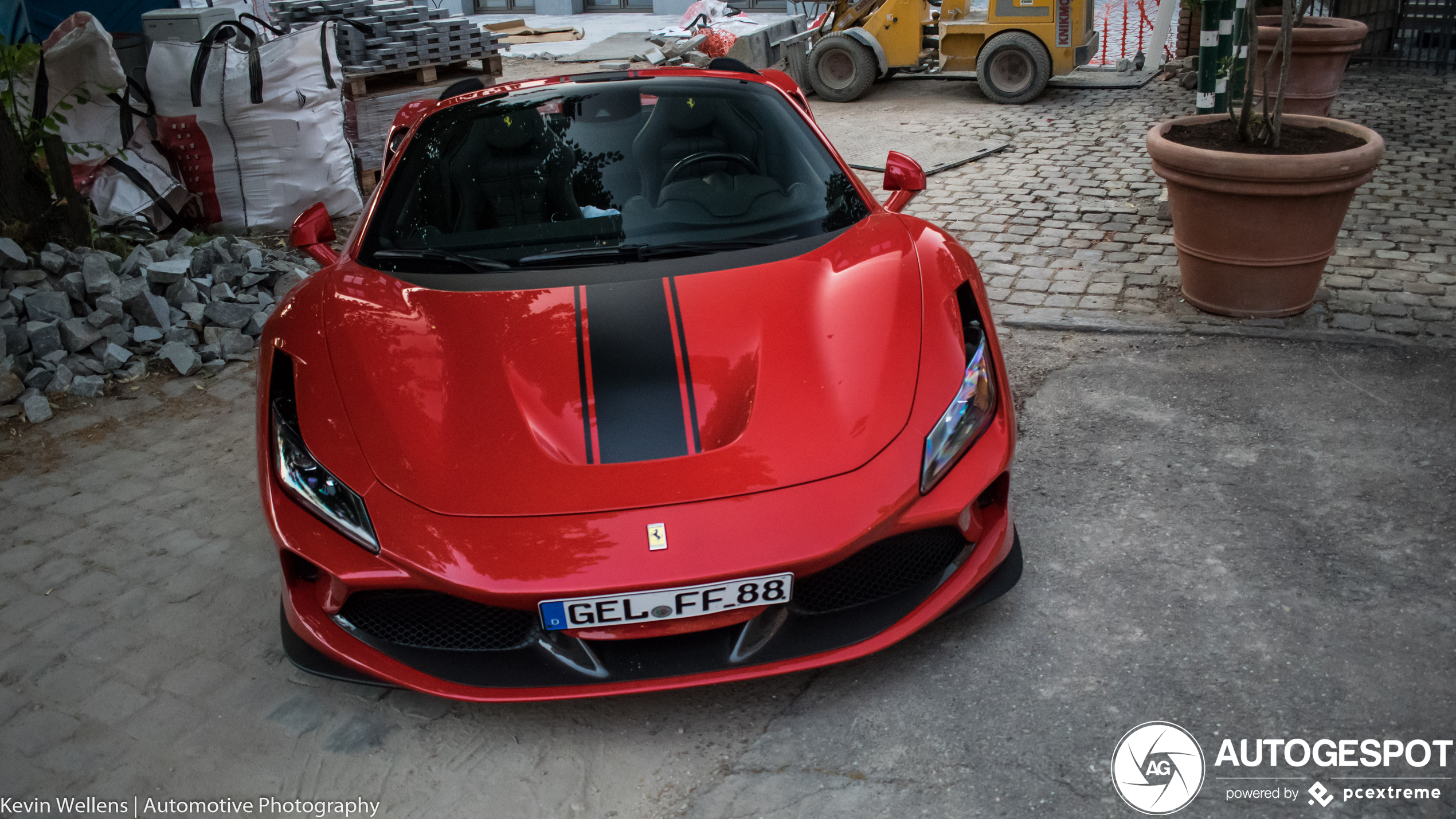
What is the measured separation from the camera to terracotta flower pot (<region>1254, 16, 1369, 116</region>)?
6992 mm

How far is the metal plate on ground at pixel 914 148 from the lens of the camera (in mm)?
7762

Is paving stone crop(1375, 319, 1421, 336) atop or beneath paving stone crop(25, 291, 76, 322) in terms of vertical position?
beneath

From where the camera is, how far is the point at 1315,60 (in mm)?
7098

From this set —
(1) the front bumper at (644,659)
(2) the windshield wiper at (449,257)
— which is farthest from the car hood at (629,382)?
(1) the front bumper at (644,659)

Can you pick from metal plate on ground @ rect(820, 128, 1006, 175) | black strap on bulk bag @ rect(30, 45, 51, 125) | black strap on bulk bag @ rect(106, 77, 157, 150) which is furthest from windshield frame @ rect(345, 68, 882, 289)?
metal plate on ground @ rect(820, 128, 1006, 175)

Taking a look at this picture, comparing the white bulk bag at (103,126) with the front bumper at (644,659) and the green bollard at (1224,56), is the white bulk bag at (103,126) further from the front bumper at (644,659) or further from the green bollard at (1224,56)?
the green bollard at (1224,56)

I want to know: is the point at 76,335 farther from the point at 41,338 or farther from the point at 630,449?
the point at 630,449

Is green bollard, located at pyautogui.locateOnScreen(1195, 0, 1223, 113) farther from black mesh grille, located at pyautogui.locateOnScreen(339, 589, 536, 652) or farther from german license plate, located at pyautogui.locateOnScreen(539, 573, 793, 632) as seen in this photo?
black mesh grille, located at pyautogui.locateOnScreen(339, 589, 536, 652)

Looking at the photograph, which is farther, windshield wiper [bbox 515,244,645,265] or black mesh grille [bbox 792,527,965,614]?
windshield wiper [bbox 515,244,645,265]

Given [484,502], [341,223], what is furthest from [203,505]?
[341,223]

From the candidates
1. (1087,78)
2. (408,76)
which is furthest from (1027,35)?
(408,76)

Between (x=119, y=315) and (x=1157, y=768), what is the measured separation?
4690 mm

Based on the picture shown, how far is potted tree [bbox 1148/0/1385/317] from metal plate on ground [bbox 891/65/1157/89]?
5692mm

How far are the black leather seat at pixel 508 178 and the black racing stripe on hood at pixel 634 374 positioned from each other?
1.61 feet
